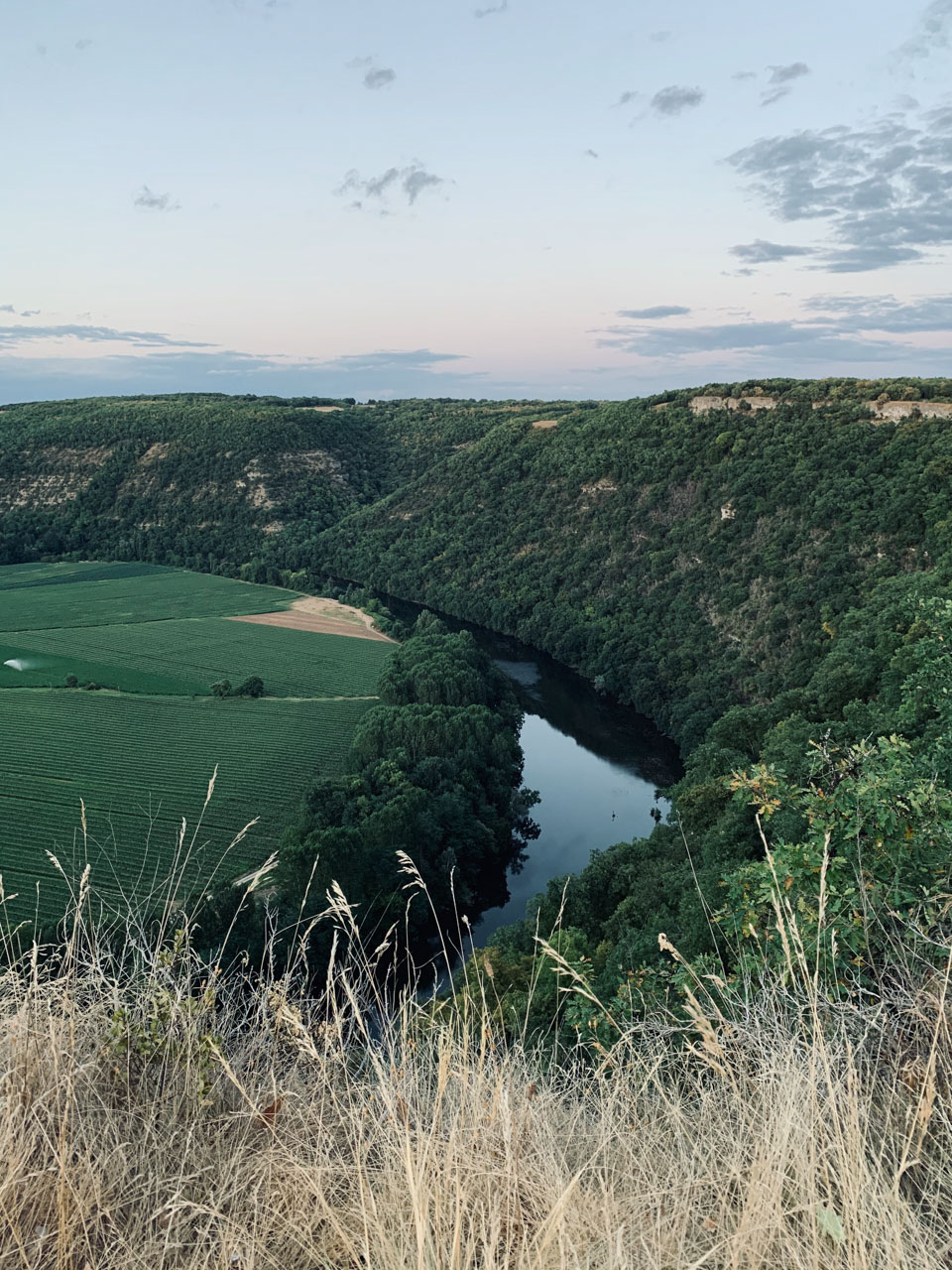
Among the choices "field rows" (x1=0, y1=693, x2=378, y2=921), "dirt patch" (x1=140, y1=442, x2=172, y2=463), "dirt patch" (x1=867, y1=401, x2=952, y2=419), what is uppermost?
"dirt patch" (x1=867, y1=401, x2=952, y2=419)

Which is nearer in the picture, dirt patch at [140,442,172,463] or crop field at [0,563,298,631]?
crop field at [0,563,298,631]

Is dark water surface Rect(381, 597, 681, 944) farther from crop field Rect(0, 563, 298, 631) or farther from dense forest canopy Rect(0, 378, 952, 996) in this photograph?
crop field Rect(0, 563, 298, 631)

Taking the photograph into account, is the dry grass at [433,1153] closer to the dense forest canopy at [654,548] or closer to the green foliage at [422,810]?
the dense forest canopy at [654,548]

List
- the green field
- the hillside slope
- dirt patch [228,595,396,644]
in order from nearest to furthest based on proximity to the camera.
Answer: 1. the green field
2. the hillside slope
3. dirt patch [228,595,396,644]

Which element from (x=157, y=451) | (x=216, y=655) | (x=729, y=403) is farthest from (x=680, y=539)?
(x=157, y=451)

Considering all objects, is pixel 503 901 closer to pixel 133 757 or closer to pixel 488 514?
pixel 133 757

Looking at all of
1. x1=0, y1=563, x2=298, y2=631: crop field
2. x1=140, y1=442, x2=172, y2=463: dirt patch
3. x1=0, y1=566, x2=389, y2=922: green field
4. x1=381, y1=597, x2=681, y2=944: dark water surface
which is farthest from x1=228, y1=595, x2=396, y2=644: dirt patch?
x1=140, y1=442, x2=172, y2=463: dirt patch

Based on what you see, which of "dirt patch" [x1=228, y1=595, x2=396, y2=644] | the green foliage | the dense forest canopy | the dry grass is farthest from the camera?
"dirt patch" [x1=228, y1=595, x2=396, y2=644]
